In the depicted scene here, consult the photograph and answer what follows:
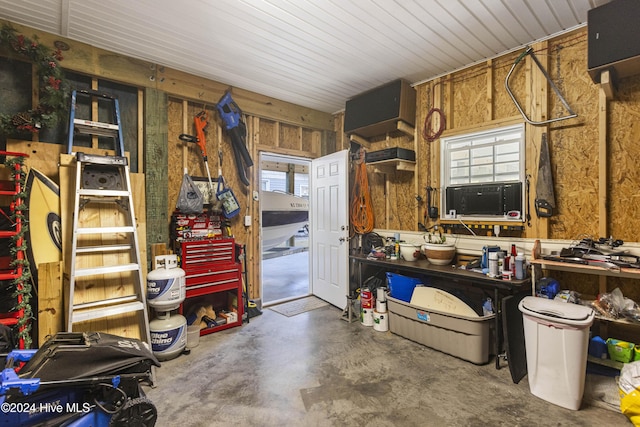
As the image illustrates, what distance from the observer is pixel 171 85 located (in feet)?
11.4

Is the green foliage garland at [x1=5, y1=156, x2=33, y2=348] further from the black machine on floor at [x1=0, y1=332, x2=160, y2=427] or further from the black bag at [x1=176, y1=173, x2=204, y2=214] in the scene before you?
the black bag at [x1=176, y1=173, x2=204, y2=214]

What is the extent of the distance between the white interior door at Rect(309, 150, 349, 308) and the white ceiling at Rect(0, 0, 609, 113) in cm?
134

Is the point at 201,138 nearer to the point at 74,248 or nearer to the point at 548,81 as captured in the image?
the point at 74,248

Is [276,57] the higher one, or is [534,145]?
[276,57]

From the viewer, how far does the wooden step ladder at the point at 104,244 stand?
2.57 m

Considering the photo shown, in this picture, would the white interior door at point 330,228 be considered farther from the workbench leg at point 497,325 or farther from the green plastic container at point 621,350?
the green plastic container at point 621,350

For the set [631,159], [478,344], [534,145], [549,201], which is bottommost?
[478,344]

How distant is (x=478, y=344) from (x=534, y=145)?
77.6 inches

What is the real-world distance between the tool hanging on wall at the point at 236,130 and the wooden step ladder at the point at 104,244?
115cm

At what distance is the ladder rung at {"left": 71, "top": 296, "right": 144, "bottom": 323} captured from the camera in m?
2.48

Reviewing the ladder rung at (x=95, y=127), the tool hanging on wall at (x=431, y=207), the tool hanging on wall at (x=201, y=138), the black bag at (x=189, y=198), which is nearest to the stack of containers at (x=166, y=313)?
the black bag at (x=189, y=198)

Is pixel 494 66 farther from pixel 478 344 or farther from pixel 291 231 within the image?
pixel 291 231

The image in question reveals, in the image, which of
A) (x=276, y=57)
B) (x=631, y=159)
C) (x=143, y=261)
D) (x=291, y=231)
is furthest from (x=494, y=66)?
(x=291, y=231)

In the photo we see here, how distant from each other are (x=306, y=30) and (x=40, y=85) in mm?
2465
